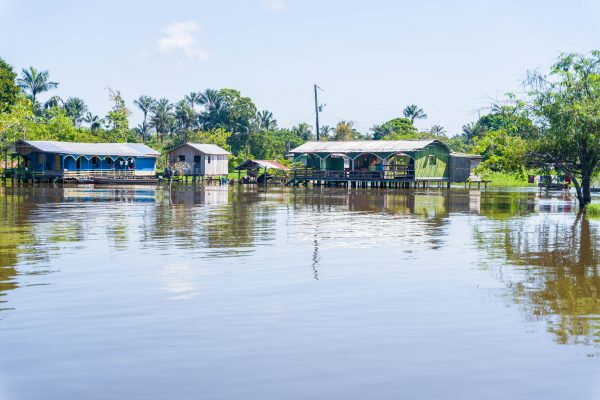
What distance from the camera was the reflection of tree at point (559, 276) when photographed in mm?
11295

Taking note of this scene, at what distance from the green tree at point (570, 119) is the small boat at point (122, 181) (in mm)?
51827

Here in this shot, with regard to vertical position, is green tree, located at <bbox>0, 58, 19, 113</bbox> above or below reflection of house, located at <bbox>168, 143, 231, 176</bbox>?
above

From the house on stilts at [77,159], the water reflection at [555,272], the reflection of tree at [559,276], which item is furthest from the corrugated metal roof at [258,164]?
the reflection of tree at [559,276]

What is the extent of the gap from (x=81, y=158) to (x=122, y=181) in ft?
16.5

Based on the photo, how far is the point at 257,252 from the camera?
19609 millimetres

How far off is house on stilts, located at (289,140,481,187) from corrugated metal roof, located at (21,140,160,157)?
1876 centimetres

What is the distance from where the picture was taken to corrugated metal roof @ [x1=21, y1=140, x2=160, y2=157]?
3041 inches

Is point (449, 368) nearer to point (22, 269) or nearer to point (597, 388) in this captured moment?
point (597, 388)

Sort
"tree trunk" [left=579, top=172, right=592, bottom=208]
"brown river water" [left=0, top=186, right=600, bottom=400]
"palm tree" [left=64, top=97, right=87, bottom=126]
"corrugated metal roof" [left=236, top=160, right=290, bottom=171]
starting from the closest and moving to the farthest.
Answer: "brown river water" [left=0, top=186, right=600, bottom=400] < "tree trunk" [left=579, top=172, right=592, bottom=208] < "corrugated metal roof" [left=236, top=160, right=290, bottom=171] < "palm tree" [left=64, top=97, right=87, bottom=126]

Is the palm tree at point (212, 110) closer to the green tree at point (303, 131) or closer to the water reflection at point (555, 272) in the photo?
the green tree at point (303, 131)

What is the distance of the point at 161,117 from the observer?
122 metres

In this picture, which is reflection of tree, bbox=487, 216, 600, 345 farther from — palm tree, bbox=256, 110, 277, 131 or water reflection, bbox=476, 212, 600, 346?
palm tree, bbox=256, 110, 277, 131

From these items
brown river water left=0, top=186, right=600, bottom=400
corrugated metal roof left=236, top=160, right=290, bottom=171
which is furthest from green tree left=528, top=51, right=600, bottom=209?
corrugated metal roof left=236, top=160, right=290, bottom=171

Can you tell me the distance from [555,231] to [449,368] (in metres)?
19.1
